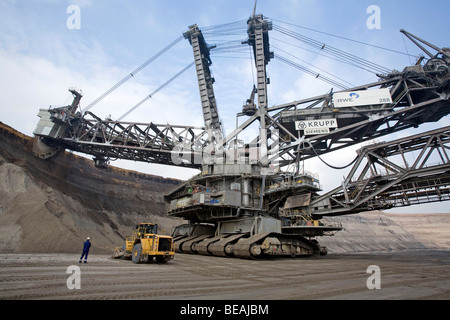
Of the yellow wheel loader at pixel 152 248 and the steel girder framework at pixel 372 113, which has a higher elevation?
the steel girder framework at pixel 372 113

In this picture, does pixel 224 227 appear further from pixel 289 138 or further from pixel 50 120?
pixel 50 120

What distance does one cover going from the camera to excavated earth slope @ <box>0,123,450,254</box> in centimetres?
2000

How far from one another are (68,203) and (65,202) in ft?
1.81

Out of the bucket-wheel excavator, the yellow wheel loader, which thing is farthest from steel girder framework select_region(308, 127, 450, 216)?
the yellow wheel loader

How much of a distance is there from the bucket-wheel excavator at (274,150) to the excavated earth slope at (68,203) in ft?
10.2

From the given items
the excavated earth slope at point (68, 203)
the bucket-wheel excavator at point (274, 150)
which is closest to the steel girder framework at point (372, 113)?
the bucket-wheel excavator at point (274, 150)

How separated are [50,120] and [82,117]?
3.25 m

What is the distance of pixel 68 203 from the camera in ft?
90.0

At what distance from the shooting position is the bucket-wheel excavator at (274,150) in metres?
17.5

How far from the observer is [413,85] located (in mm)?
22578

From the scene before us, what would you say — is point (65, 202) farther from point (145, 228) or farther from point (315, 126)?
point (315, 126)

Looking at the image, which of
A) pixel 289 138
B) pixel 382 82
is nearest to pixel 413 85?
pixel 382 82

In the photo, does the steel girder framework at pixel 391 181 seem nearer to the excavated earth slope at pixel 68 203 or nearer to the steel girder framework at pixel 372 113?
the steel girder framework at pixel 372 113
